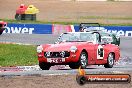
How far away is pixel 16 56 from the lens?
21406 millimetres

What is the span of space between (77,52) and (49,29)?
79.4 ft

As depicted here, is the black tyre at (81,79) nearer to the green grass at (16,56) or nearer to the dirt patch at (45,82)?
the dirt patch at (45,82)

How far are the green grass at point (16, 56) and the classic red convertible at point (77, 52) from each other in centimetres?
247

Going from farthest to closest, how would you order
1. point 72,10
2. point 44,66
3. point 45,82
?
point 72,10, point 44,66, point 45,82

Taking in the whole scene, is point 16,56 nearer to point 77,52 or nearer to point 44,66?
point 44,66

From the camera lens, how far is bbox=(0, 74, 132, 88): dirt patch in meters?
10.6

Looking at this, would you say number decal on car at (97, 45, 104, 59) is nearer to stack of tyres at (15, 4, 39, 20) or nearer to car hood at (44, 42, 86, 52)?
car hood at (44, 42, 86, 52)

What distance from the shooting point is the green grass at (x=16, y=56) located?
19073 millimetres

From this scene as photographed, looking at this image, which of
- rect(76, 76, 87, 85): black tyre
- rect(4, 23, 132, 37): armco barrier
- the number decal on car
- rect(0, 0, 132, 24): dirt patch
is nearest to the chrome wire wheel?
the number decal on car

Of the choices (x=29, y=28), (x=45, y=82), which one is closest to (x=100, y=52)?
(x=45, y=82)

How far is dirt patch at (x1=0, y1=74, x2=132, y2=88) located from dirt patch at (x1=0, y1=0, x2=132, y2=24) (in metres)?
46.2

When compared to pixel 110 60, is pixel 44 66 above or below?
above

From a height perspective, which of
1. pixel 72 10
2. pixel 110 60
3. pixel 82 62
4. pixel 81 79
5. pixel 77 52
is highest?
pixel 81 79

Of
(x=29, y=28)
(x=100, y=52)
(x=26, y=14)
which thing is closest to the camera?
(x=100, y=52)
